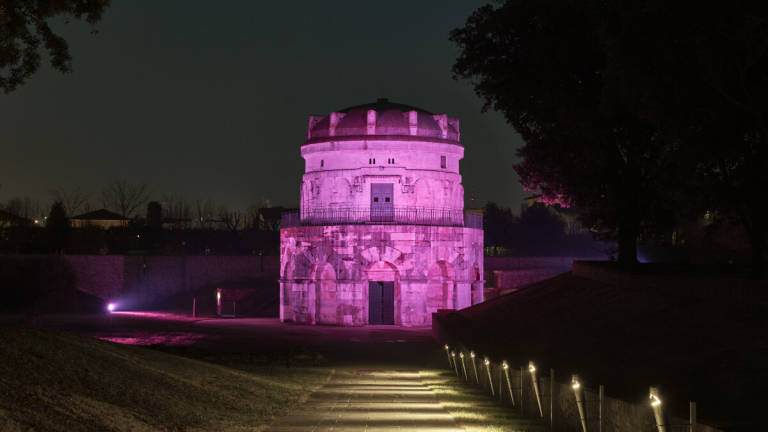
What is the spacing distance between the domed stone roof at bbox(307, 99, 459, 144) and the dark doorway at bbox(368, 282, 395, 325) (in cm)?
916

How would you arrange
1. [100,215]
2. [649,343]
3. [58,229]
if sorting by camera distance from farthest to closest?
1. [100,215]
2. [58,229]
3. [649,343]

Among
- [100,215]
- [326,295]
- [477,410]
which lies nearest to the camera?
[477,410]

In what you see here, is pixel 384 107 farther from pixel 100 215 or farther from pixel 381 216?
pixel 100 215

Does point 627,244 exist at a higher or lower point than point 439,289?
higher

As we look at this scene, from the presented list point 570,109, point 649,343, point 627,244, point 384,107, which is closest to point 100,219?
point 384,107

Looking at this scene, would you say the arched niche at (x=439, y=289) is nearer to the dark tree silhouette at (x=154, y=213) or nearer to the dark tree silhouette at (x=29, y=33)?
the dark tree silhouette at (x=29, y=33)

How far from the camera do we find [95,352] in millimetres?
17500

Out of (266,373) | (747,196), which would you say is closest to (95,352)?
(266,373)

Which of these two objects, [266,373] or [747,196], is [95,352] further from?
[747,196]

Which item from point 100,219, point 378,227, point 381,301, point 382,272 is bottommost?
point 381,301

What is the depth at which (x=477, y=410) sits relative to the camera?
17.3 metres

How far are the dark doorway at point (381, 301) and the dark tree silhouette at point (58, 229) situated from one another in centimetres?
4343

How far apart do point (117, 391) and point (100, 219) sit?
362 feet

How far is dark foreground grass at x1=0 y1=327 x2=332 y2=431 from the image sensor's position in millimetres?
12447
